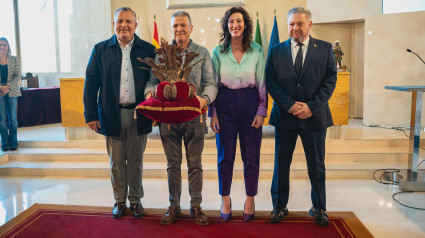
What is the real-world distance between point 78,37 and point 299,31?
6715mm

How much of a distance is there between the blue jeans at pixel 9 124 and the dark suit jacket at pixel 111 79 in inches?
124

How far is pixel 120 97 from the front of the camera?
290 centimetres

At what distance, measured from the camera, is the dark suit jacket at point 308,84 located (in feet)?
8.82

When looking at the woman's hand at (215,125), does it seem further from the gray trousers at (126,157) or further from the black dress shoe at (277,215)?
the black dress shoe at (277,215)

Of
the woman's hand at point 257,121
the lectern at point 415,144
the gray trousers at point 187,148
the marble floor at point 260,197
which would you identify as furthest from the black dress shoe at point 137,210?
the lectern at point 415,144

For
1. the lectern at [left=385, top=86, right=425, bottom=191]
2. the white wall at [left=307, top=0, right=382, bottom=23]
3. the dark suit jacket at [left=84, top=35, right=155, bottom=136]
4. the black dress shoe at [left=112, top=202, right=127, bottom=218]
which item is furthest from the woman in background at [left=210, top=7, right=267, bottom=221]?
the white wall at [left=307, top=0, right=382, bottom=23]

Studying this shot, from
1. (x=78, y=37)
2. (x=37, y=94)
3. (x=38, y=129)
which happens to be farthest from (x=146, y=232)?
(x=78, y=37)

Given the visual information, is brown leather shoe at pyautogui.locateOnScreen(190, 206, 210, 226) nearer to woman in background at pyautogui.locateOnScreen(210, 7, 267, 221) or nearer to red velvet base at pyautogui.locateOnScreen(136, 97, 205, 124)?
woman in background at pyautogui.locateOnScreen(210, 7, 267, 221)

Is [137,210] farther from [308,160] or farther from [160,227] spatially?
[308,160]

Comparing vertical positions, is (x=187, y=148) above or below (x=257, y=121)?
below

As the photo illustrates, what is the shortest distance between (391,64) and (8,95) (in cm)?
641

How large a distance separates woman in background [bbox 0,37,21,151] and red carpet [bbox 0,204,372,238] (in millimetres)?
2702

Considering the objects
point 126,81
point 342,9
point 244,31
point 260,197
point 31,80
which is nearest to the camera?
point 244,31

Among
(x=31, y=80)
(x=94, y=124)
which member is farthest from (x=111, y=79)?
(x=31, y=80)
